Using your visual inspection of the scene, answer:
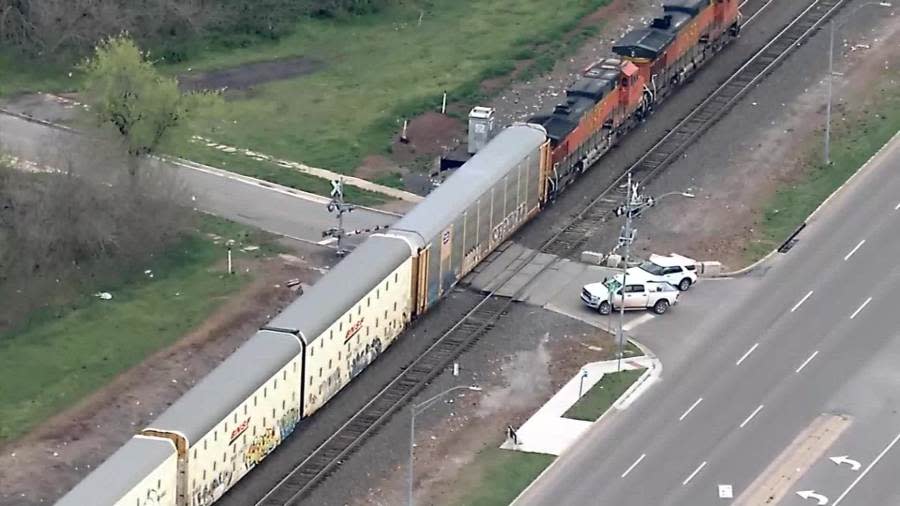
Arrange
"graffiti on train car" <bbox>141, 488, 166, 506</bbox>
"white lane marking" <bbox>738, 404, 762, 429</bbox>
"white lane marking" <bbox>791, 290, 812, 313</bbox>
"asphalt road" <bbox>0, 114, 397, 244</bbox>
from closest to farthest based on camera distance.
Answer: "graffiti on train car" <bbox>141, 488, 166, 506</bbox>, "white lane marking" <bbox>738, 404, 762, 429</bbox>, "white lane marking" <bbox>791, 290, 812, 313</bbox>, "asphalt road" <bbox>0, 114, 397, 244</bbox>

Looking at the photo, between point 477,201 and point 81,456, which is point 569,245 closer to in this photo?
point 477,201

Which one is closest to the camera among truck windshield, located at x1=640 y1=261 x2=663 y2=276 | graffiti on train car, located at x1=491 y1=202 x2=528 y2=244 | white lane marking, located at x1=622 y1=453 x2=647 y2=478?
white lane marking, located at x1=622 y1=453 x2=647 y2=478

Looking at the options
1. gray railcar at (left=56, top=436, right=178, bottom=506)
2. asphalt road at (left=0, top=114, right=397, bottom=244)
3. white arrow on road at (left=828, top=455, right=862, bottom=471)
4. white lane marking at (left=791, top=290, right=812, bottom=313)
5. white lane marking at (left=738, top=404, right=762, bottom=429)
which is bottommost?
asphalt road at (left=0, top=114, right=397, bottom=244)

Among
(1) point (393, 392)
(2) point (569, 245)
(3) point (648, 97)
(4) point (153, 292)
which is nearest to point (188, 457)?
(1) point (393, 392)

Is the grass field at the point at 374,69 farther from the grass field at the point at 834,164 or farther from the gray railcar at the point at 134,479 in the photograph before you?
the gray railcar at the point at 134,479

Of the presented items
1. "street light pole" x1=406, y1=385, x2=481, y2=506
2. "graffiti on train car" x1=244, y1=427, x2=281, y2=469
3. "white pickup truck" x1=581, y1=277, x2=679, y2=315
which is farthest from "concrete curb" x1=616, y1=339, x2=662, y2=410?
"graffiti on train car" x1=244, y1=427, x2=281, y2=469

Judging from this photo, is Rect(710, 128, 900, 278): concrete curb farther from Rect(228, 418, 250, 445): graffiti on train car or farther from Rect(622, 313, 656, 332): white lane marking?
Rect(228, 418, 250, 445): graffiti on train car
